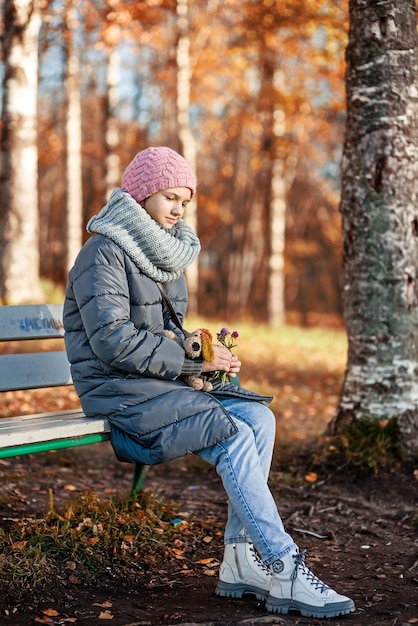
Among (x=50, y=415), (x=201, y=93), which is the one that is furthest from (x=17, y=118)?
(x=201, y=93)

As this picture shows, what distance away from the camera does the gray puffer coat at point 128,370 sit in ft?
11.3

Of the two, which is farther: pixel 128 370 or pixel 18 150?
pixel 18 150

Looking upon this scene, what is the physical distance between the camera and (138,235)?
3.67m

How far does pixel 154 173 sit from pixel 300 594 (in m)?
1.83

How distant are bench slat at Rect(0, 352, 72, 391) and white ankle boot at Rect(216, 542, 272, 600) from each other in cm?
135

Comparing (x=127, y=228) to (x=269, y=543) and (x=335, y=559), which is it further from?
(x=335, y=559)

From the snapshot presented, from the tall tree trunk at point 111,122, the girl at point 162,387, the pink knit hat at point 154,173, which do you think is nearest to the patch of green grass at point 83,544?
the girl at point 162,387

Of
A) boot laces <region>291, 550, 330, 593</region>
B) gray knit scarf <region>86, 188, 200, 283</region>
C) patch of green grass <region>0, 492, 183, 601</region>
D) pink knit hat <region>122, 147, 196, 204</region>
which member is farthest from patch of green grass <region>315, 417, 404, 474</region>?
pink knit hat <region>122, 147, 196, 204</region>

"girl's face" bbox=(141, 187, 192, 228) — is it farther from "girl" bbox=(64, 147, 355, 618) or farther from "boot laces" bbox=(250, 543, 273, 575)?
"boot laces" bbox=(250, 543, 273, 575)

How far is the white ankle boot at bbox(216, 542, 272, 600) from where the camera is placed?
337 cm

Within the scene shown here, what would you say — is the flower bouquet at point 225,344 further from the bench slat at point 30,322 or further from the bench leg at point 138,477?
the bench slat at point 30,322

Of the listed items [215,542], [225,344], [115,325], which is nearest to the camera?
[115,325]

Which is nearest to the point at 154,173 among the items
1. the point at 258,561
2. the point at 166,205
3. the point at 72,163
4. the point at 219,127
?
the point at 166,205

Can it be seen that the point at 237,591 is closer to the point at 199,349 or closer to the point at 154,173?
Result: the point at 199,349
